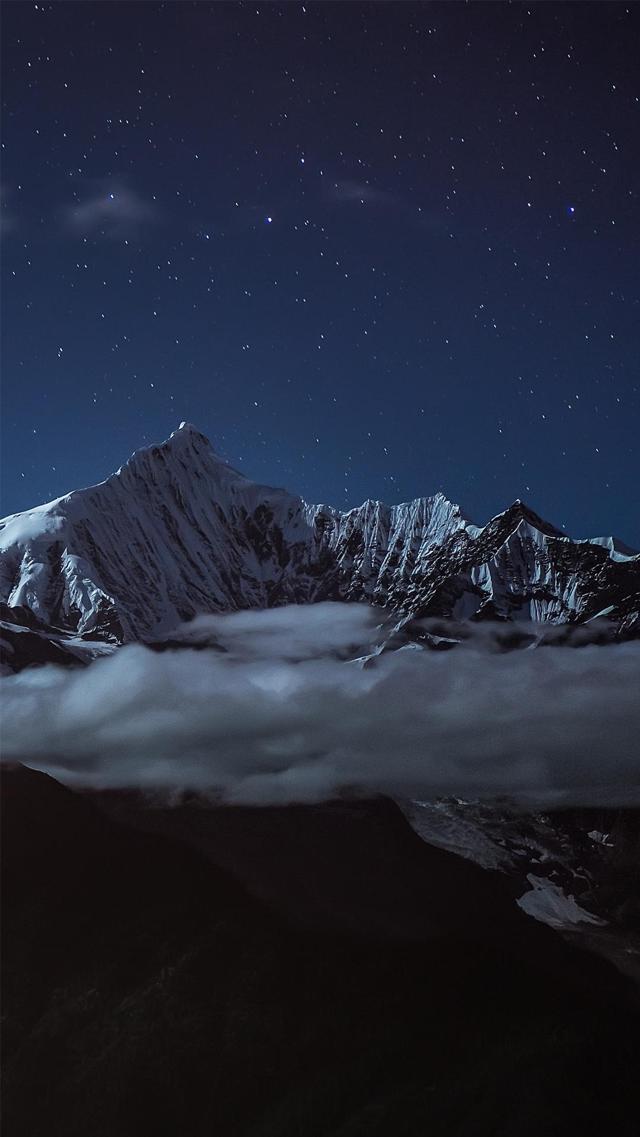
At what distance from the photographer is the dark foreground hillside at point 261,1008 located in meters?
94.7

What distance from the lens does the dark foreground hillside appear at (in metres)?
94.7

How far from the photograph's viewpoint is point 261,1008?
11344 centimetres

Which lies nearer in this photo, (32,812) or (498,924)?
(32,812)

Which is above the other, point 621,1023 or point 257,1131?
point 621,1023

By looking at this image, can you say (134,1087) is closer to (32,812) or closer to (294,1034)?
(294,1034)

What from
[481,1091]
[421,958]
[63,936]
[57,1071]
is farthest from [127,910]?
[481,1091]

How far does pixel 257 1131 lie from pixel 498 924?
254 feet

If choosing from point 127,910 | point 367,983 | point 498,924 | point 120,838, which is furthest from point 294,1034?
point 498,924

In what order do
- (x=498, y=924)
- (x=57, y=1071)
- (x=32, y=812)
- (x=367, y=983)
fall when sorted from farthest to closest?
(x=498, y=924), (x=32, y=812), (x=367, y=983), (x=57, y=1071)

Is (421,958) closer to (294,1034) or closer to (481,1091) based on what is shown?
(294,1034)

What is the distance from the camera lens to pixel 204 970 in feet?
404

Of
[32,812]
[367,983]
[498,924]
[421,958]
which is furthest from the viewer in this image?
[498,924]

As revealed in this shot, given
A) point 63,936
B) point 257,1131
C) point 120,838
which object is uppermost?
point 120,838

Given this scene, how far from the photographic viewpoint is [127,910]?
132750mm
